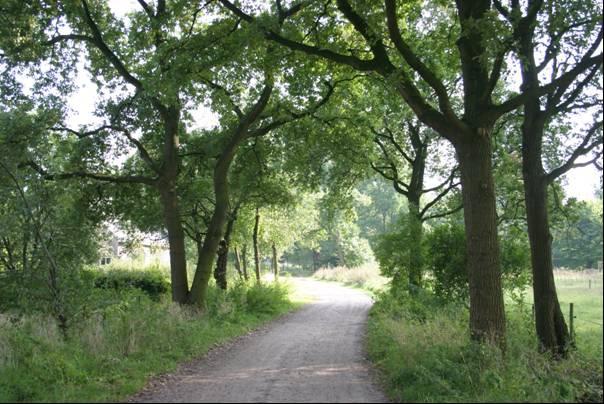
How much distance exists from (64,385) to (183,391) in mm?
1820

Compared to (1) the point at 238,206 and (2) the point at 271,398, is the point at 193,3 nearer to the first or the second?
(2) the point at 271,398

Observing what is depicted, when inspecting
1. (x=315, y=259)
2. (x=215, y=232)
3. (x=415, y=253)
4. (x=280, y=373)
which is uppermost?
(x=215, y=232)

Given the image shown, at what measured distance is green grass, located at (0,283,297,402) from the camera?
28.5 feet

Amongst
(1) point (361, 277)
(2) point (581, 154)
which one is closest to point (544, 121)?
(2) point (581, 154)

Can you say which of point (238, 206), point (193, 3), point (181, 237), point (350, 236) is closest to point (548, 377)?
point (193, 3)

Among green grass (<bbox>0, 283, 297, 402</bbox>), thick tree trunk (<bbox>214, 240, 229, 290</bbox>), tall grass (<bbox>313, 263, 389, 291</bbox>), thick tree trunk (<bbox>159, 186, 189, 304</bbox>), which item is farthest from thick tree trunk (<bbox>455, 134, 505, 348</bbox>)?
tall grass (<bbox>313, 263, 389, 291</bbox>)

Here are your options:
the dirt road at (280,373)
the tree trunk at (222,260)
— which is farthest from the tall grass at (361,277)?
the dirt road at (280,373)

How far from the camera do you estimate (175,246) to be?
19.2m

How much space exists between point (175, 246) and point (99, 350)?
336 inches

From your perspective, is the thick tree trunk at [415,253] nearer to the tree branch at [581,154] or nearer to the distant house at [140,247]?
the tree branch at [581,154]

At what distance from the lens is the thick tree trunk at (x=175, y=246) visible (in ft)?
62.4

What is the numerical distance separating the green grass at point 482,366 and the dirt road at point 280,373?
571mm

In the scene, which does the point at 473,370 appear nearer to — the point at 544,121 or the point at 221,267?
the point at 544,121

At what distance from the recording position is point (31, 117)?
16.8 m
